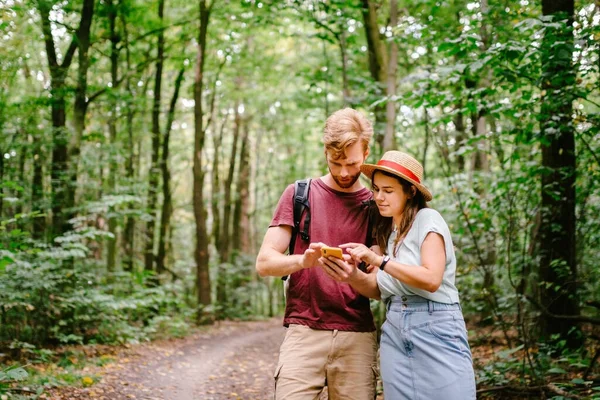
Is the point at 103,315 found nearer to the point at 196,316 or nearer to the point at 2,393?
the point at 2,393

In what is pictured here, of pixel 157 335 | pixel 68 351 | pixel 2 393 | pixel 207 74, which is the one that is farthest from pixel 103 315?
pixel 207 74

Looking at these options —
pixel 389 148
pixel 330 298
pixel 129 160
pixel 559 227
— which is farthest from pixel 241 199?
pixel 330 298

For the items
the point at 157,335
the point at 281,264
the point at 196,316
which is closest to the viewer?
the point at 281,264

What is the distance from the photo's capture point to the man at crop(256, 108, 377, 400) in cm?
290

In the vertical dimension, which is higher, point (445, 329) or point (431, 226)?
point (431, 226)

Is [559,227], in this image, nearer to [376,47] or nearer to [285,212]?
[285,212]

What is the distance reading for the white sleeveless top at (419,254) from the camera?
262 centimetres

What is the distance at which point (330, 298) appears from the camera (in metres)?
3.00

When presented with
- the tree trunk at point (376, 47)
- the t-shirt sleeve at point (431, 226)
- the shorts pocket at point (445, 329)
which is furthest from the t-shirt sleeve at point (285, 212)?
the tree trunk at point (376, 47)

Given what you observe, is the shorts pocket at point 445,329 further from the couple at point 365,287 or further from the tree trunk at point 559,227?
the tree trunk at point 559,227

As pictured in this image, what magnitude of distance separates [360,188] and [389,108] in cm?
609

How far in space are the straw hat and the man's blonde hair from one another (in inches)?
6.9

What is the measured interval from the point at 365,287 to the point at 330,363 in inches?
20.3

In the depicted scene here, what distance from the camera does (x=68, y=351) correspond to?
841cm
